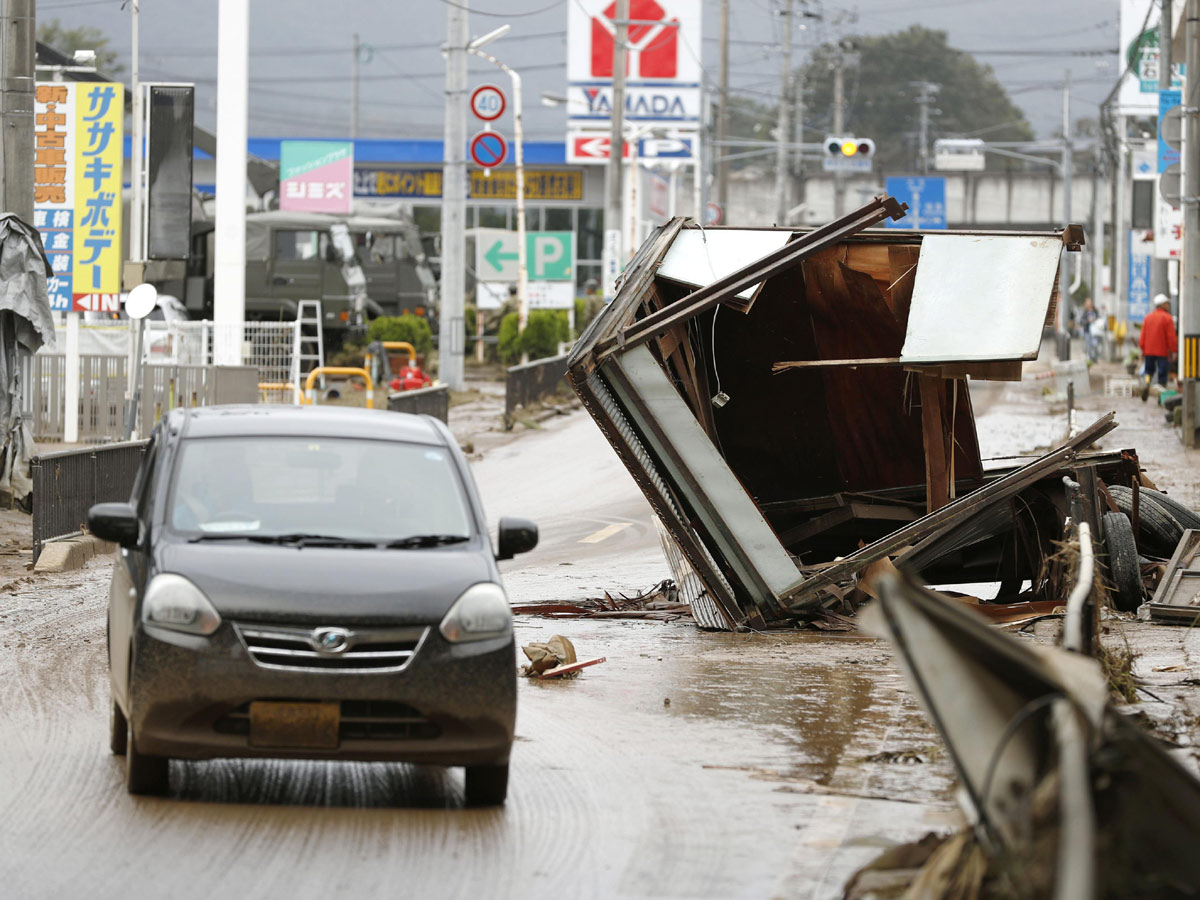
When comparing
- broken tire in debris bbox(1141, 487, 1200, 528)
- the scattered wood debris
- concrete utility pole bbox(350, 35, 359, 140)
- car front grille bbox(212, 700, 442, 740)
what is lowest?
the scattered wood debris

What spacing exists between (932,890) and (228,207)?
840 inches

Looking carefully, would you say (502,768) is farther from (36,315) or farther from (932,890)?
(36,315)

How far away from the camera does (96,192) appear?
21297 mm

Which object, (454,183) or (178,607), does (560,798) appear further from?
(454,183)

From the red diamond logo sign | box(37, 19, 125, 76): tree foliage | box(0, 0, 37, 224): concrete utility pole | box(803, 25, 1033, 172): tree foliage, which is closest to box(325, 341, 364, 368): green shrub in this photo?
box(0, 0, 37, 224): concrete utility pole

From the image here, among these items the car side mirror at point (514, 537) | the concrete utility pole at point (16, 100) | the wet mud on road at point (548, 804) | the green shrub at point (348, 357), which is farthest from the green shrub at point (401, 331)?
the car side mirror at point (514, 537)

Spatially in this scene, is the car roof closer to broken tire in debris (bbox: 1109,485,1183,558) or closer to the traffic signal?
broken tire in debris (bbox: 1109,485,1183,558)

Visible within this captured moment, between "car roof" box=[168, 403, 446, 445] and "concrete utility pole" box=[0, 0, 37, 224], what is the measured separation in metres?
9.68

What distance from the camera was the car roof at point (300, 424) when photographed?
24.6 ft

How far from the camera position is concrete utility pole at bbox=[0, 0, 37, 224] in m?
16.3

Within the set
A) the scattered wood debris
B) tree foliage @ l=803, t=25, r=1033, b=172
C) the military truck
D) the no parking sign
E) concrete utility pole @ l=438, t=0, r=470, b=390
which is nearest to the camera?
the scattered wood debris

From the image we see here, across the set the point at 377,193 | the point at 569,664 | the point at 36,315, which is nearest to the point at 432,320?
the point at 377,193

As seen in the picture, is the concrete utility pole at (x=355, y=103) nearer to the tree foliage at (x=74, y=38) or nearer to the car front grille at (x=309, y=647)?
the tree foliage at (x=74, y=38)

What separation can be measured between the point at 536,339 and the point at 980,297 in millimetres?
25860
